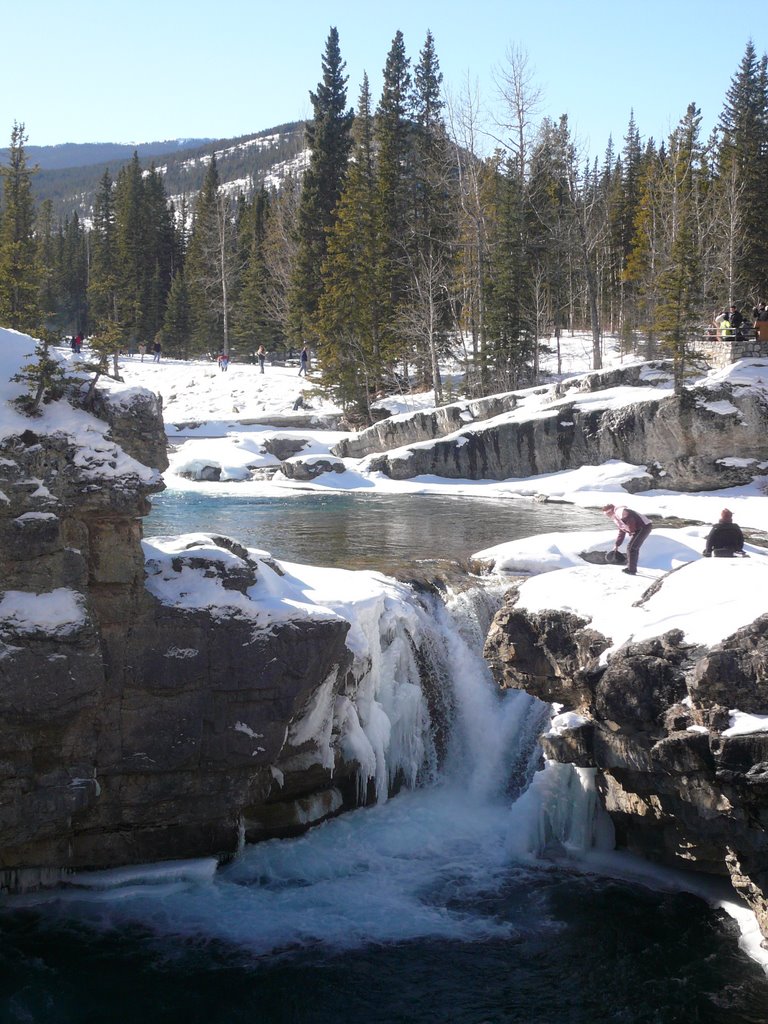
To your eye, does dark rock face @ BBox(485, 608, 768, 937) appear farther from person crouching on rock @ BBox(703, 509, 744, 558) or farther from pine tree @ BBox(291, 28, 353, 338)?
pine tree @ BBox(291, 28, 353, 338)

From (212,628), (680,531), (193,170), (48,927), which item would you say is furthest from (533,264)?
(193,170)

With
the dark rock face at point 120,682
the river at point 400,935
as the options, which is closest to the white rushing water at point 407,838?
the river at point 400,935

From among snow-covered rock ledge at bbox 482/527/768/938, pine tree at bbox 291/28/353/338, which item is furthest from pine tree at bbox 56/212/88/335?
snow-covered rock ledge at bbox 482/527/768/938

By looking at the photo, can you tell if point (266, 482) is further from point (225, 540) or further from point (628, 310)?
point (628, 310)

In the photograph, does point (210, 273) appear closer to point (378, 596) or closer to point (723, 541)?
point (378, 596)

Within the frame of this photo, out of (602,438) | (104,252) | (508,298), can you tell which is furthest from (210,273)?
(602,438)

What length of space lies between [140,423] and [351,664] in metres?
4.10

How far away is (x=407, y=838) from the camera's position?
448 inches

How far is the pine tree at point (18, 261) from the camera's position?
27109 mm

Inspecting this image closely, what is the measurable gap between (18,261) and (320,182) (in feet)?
66.2

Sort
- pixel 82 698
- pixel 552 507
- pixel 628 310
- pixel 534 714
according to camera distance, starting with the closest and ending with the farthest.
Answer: pixel 82 698 < pixel 534 714 < pixel 552 507 < pixel 628 310

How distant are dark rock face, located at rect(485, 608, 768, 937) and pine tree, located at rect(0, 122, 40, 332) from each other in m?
17.8

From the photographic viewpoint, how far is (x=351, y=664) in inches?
474

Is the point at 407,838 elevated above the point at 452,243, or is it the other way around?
the point at 452,243
